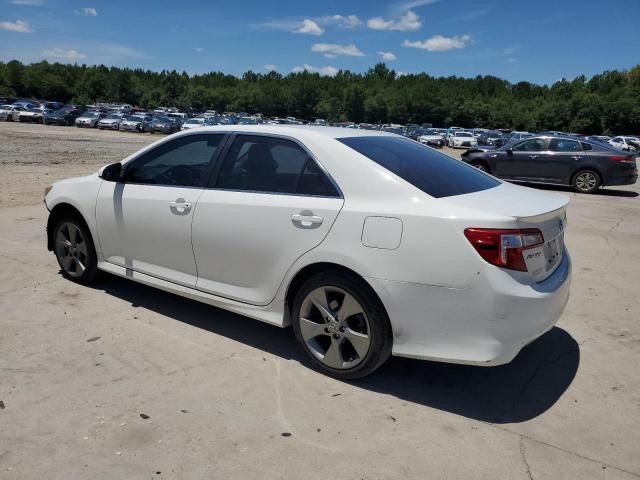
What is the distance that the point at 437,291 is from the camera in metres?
3.05

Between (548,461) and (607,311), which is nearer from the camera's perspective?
(548,461)

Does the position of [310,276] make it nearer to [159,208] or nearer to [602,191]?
[159,208]

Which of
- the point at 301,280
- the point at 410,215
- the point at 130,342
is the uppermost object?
the point at 410,215

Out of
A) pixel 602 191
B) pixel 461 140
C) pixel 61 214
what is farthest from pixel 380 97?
pixel 61 214

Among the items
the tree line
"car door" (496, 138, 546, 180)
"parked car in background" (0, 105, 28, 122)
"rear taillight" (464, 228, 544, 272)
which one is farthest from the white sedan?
the tree line

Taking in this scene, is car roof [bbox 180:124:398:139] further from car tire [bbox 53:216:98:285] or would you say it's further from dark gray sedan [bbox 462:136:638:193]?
dark gray sedan [bbox 462:136:638:193]

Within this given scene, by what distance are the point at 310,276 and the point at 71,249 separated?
2.77 metres

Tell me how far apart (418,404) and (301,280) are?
1.08 metres

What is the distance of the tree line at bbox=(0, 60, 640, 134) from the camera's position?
10856 cm

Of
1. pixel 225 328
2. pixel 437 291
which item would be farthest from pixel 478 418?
pixel 225 328

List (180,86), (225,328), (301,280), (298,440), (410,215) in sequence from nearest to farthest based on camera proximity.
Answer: (298,440) < (410,215) < (301,280) < (225,328) < (180,86)

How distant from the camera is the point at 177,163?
4.43 metres

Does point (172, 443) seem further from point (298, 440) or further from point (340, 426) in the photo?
point (340, 426)

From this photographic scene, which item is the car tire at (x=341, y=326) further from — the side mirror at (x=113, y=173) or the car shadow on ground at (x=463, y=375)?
the side mirror at (x=113, y=173)
